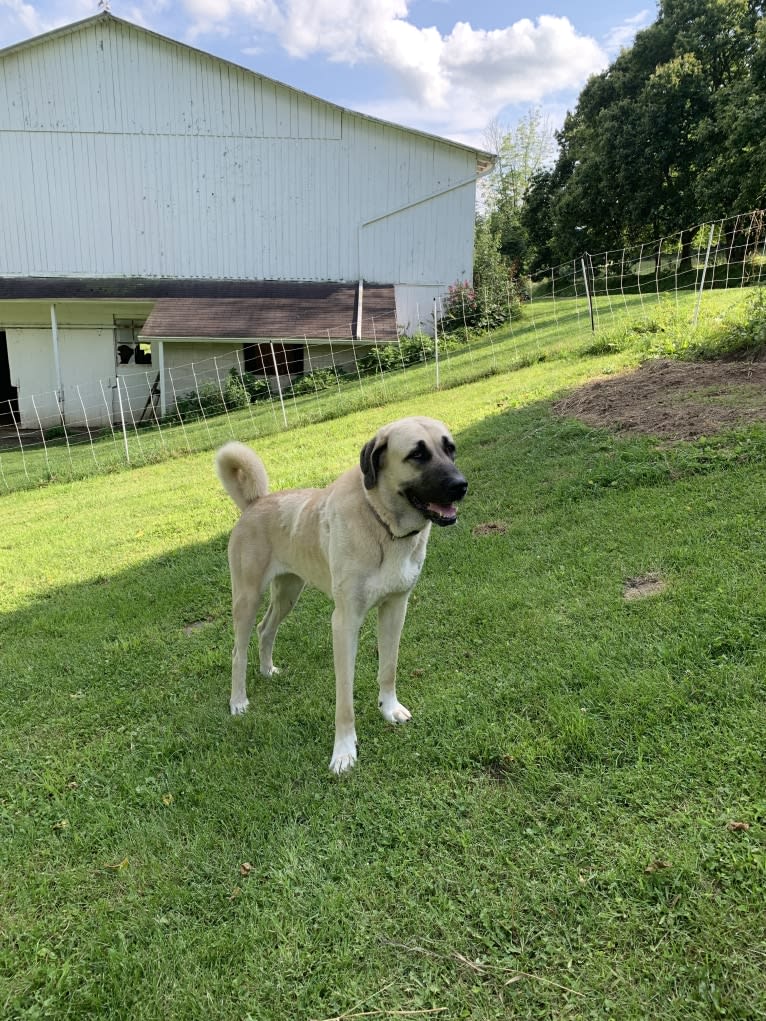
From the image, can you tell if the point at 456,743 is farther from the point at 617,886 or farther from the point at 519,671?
the point at 617,886

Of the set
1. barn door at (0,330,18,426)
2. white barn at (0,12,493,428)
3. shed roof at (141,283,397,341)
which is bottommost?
barn door at (0,330,18,426)

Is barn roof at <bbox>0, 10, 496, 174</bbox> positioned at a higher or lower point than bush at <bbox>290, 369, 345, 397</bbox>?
higher

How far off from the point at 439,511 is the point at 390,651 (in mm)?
911

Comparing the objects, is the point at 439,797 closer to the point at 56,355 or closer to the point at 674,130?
the point at 56,355

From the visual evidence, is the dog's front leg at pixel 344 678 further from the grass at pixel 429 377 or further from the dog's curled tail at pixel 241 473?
the grass at pixel 429 377

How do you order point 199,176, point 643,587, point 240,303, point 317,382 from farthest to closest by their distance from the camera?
point 199,176, point 240,303, point 317,382, point 643,587

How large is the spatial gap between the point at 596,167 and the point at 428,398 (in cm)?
2525

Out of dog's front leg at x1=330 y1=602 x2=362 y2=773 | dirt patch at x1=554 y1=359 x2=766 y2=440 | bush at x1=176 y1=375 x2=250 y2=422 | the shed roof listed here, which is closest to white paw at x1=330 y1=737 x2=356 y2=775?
dog's front leg at x1=330 y1=602 x2=362 y2=773

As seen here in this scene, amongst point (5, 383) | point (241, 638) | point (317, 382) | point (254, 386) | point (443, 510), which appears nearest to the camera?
point (443, 510)

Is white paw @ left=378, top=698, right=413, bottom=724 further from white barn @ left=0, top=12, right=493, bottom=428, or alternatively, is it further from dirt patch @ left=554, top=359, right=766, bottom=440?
white barn @ left=0, top=12, right=493, bottom=428

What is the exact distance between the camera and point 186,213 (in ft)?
73.8

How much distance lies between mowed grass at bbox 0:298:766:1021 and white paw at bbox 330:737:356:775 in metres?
0.06

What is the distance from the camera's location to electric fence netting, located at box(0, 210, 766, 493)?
1345cm

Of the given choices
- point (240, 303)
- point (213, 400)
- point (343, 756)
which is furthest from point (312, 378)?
point (343, 756)
